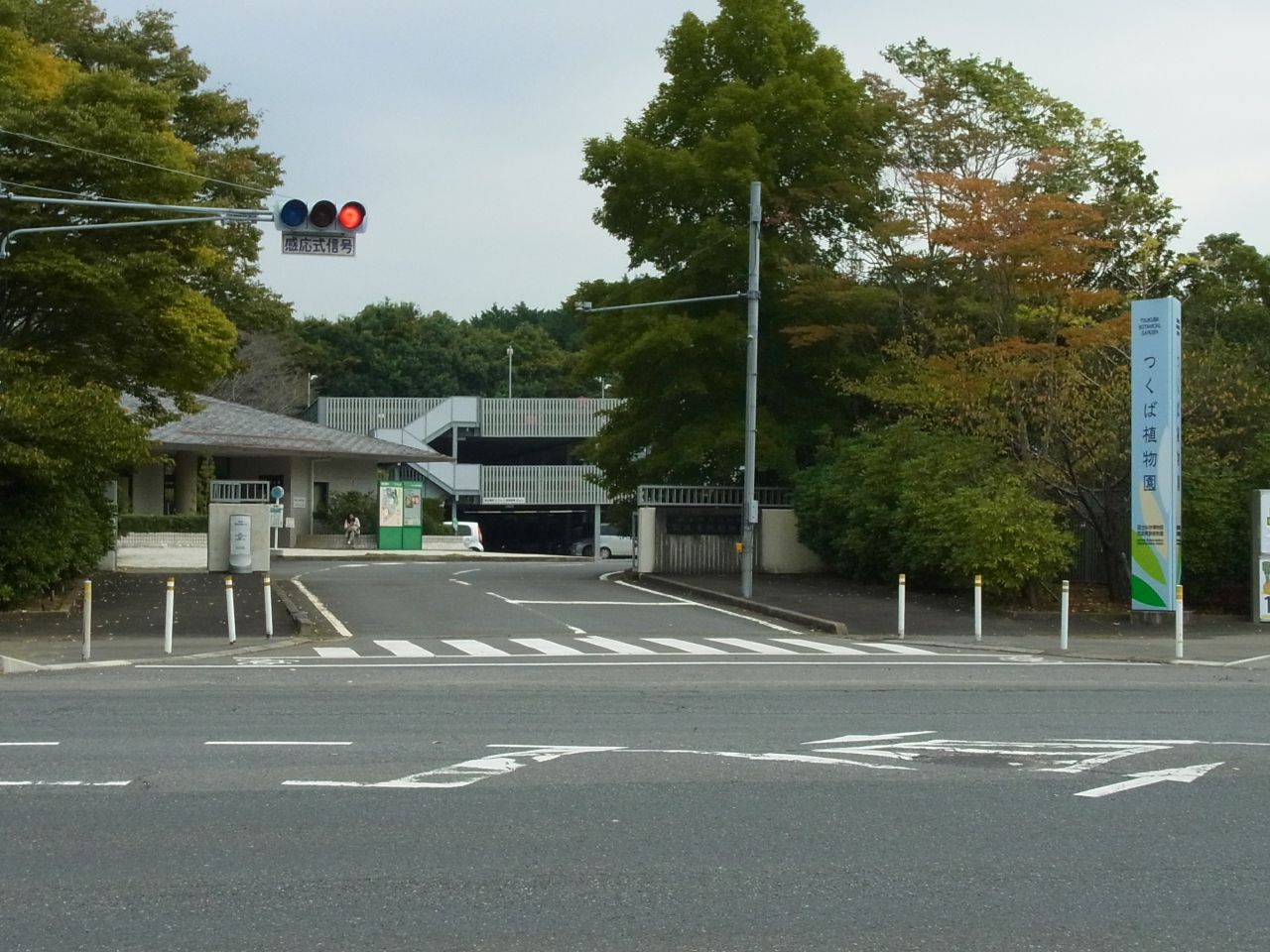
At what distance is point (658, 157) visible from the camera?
35.3 metres

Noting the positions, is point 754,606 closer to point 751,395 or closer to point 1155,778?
point 751,395

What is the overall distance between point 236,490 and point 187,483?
9.77 meters

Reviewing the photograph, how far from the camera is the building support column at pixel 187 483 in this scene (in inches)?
1881

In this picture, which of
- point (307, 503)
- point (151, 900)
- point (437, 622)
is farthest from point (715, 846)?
point (307, 503)

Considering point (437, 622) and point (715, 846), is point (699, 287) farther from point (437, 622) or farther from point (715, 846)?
point (715, 846)

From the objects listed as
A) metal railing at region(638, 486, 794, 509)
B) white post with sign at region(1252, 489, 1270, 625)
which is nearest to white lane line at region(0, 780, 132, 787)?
white post with sign at region(1252, 489, 1270, 625)

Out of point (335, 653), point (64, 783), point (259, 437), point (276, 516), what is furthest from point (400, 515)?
point (64, 783)

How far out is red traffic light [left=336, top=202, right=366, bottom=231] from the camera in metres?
17.0

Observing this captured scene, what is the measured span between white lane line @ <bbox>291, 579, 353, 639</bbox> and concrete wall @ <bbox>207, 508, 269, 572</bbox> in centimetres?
229

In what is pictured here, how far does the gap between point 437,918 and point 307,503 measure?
1841 inches

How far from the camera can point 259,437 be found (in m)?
46.8

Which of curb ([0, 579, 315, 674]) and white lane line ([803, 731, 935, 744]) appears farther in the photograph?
curb ([0, 579, 315, 674])

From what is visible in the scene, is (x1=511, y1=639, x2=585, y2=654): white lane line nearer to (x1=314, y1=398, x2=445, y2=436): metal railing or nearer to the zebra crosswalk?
the zebra crosswalk

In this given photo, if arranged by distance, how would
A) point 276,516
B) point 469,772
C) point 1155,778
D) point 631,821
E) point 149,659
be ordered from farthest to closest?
point 276,516
point 149,659
point 469,772
point 1155,778
point 631,821
